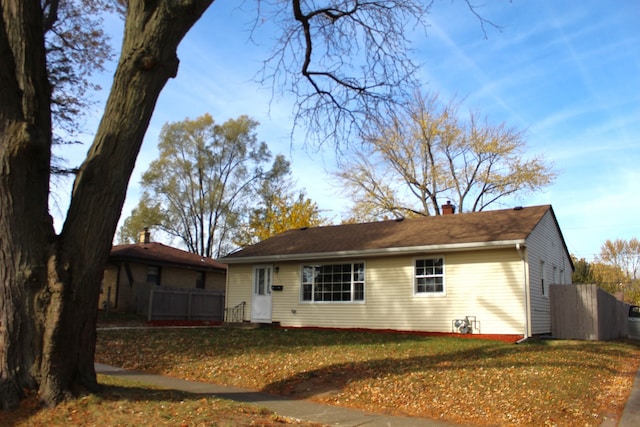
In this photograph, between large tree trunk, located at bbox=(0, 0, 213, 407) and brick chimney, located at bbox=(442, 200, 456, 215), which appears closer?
large tree trunk, located at bbox=(0, 0, 213, 407)

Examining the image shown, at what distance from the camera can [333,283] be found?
19.6 m

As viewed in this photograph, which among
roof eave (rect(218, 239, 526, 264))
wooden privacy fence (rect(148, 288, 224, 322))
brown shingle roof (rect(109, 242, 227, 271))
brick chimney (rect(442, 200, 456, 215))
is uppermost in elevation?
brick chimney (rect(442, 200, 456, 215))

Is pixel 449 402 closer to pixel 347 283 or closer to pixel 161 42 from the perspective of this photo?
pixel 161 42

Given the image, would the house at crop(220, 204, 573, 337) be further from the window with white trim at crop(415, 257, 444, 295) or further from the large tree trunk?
the large tree trunk

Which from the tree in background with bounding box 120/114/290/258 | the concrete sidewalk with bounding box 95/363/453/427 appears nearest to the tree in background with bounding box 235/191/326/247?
the tree in background with bounding box 120/114/290/258

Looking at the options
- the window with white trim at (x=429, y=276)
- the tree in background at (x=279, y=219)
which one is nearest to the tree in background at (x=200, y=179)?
the tree in background at (x=279, y=219)

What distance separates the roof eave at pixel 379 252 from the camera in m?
16.1

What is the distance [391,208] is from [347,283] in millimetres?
16869

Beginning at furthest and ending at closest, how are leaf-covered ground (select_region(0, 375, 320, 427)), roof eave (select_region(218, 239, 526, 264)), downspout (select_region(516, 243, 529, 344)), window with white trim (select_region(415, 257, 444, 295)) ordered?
window with white trim (select_region(415, 257, 444, 295))
roof eave (select_region(218, 239, 526, 264))
downspout (select_region(516, 243, 529, 344))
leaf-covered ground (select_region(0, 375, 320, 427))

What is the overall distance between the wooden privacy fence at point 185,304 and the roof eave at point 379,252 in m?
3.04

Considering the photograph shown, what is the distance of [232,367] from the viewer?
10.4m

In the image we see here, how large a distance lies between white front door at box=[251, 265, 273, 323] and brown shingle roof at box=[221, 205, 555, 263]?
749 millimetres

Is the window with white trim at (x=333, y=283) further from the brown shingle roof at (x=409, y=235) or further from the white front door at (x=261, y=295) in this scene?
the white front door at (x=261, y=295)

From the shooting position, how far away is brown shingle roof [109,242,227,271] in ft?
85.0
